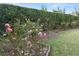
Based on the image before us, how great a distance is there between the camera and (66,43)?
2.52 meters

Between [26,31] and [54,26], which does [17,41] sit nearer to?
[26,31]

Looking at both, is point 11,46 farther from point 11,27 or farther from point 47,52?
point 47,52

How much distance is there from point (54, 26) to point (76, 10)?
0.28m

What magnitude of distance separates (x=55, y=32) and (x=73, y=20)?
23cm

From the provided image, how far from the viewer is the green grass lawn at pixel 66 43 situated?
251 centimetres

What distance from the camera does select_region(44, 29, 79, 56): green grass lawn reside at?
2.51 meters

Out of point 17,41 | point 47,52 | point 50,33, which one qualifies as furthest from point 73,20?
point 17,41

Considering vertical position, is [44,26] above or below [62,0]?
below

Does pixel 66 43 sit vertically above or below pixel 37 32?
below

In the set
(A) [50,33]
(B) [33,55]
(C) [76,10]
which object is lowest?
(B) [33,55]

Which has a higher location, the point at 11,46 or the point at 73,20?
the point at 73,20

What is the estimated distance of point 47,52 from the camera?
2527 millimetres

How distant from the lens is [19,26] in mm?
2561

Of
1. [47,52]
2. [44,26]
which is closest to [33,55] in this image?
[47,52]
